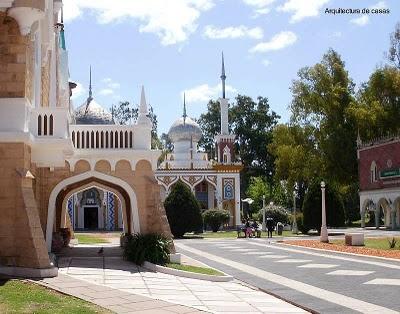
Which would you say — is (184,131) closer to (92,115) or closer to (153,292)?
(92,115)

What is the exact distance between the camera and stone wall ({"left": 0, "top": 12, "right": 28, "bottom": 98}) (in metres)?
12.4

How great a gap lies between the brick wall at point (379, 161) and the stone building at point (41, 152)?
1124 inches

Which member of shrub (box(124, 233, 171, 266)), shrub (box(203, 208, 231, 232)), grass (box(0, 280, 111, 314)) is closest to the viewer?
grass (box(0, 280, 111, 314))

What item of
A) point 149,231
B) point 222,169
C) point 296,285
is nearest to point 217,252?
point 149,231

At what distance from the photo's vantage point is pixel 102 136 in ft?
54.2

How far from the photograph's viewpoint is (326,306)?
32.7 ft

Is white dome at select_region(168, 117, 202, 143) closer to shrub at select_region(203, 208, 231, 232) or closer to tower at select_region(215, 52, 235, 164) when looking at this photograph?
tower at select_region(215, 52, 235, 164)

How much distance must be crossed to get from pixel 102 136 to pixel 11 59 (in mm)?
4497

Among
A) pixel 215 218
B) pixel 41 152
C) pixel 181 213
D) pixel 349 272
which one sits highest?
pixel 41 152

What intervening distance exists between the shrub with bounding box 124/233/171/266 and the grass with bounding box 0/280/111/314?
4.78m

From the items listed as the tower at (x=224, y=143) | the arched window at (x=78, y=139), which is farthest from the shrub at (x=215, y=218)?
the arched window at (x=78, y=139)

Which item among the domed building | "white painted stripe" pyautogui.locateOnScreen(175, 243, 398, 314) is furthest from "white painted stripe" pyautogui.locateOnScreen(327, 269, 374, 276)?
the domed building

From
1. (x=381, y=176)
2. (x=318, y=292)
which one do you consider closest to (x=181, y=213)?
(x=381, y=176)

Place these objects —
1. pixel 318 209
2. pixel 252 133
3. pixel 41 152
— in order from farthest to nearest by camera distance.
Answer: pixel 252 133
pixel 318 209
pixel 41 152
